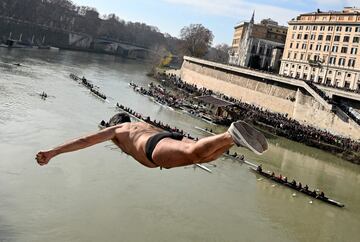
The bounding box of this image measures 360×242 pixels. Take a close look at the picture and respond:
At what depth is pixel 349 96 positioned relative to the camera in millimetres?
33594

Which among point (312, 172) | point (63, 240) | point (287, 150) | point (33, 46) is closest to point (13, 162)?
point (63, 240)

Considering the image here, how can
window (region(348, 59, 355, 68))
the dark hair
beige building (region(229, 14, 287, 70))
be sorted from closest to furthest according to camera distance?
1. the dark hair
2. window (region(348, 59, 355, 68))
3. beige building (region(229, 14, 287, 70))

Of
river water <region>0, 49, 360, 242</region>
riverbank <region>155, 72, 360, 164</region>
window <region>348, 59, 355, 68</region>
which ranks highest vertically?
window <region>348, 59, 355, 68</region>

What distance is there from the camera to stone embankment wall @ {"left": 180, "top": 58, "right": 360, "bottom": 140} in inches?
1347

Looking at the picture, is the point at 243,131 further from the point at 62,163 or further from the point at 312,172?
the point at 312,172

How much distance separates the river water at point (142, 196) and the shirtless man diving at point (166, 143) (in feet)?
33.2

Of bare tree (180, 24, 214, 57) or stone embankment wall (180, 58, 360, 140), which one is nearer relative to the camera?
stone embankment wall (180, 58, 360, 140)

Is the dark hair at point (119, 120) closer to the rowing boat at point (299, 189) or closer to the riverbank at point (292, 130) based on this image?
the rowing boat at point (299, 189)

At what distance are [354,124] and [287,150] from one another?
5.60 meters

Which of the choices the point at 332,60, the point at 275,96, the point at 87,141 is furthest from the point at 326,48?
the point at 87,141

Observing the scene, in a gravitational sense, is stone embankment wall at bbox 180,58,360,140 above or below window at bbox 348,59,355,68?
below

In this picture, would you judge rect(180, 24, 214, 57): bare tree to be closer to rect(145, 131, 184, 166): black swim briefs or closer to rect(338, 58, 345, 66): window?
rect(338, 58, 345, 66): window

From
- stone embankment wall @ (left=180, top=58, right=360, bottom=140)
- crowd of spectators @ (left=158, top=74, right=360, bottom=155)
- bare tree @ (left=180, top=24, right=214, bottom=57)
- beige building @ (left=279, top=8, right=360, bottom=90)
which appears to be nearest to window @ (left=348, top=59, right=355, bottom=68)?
beige building @ (left=279, top=8, right=360, bottom=90)

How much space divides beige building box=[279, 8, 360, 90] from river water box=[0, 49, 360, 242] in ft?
67.6
